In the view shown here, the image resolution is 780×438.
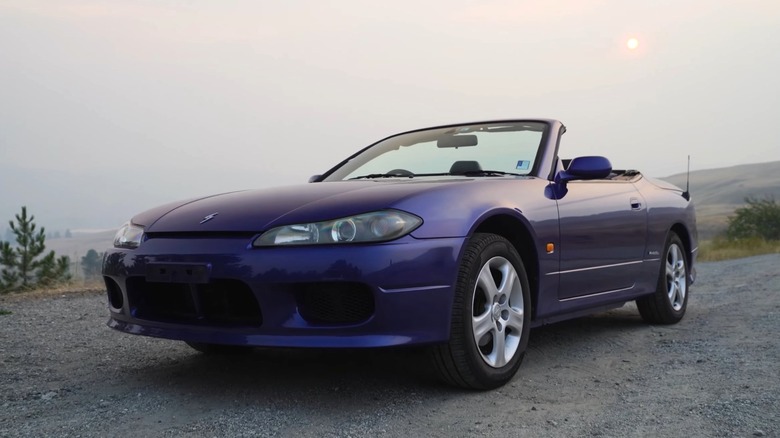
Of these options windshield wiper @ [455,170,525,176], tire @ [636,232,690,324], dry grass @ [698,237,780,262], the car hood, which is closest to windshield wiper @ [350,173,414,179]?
windshield wiper @ [455,170,525,176]

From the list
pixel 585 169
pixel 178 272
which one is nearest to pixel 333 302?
pixel 178 272

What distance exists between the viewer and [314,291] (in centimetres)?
316

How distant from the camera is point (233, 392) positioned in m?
3.52

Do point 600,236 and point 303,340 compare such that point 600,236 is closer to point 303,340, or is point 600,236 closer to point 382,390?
point 382,390

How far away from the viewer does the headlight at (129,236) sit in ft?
12.0

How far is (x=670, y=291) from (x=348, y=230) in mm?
3643

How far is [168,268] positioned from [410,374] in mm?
1322

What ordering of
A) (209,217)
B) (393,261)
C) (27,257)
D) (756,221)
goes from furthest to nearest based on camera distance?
(756,221)
(27,257)
(209,217)
(393,261)

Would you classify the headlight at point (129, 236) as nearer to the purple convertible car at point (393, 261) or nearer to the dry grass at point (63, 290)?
the purple convertible car at point (393, 261)

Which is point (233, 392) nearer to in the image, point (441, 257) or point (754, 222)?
point (441, 257)

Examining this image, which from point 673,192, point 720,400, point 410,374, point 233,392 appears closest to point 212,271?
point 233,392

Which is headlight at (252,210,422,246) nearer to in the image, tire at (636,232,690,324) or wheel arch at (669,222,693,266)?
tire at (636,232,690,324)

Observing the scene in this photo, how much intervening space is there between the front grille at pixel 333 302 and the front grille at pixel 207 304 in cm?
21

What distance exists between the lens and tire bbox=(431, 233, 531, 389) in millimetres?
3350
